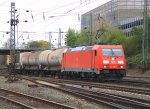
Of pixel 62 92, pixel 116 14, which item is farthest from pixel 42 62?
pixel 116 14

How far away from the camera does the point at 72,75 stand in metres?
38.7

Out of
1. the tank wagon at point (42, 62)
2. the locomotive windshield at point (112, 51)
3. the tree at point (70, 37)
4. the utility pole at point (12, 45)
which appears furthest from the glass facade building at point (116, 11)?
the locomotive windshield at point (112, 51)

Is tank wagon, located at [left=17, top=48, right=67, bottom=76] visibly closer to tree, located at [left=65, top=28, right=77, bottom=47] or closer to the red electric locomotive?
the red electric locomotive

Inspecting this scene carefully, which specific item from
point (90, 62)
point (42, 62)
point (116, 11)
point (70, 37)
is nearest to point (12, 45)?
point (42, 62)

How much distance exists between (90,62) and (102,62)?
146cm

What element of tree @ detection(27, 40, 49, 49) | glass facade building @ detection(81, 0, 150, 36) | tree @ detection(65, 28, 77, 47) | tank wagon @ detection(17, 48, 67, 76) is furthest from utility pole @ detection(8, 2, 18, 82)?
tree @ detection(27, 40, 49, 49)

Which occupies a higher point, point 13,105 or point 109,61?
→ point 109,61

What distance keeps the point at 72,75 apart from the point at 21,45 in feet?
278

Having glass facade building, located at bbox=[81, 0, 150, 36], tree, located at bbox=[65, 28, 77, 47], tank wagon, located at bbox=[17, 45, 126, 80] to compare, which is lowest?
tank wagon, located at bbox=[17, 45, 126, 80]

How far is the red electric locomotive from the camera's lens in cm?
3150

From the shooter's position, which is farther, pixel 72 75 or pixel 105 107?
pixel 72 75

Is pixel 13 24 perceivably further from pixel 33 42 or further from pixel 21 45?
pixel 33 42

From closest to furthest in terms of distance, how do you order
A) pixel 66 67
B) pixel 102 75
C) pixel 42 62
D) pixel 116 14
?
pixel 102 75
pixel 66 67
pixel 42 62
pixel 116 14

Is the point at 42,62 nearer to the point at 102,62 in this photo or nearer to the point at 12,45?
the point at 12,45
